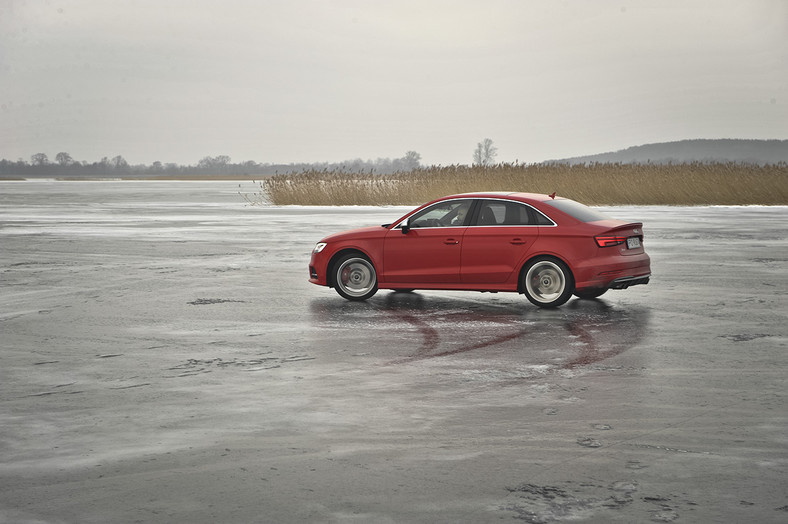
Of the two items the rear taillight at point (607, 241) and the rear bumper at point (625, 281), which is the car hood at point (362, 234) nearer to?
the rear taillight at point (607, 241)

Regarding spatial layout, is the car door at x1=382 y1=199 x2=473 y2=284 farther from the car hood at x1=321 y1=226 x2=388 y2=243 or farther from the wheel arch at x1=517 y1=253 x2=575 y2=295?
the wheel arch at x1=517 y1=253 x2=575 y2=295

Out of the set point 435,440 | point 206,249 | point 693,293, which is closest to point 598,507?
point 435,440

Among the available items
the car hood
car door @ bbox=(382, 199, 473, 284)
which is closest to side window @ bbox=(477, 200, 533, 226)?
car door @ bbox=(382, 199, 473, 284)

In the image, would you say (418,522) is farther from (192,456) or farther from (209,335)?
(209,335)

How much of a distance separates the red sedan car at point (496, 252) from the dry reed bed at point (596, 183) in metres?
34.2

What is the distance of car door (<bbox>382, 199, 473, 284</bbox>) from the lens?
14.7m

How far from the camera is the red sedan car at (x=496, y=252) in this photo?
14.1 m

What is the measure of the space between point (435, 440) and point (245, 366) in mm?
3313

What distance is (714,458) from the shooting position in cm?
641

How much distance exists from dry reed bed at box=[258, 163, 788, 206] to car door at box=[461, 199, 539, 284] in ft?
113

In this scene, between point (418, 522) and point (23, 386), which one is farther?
point (23, 386)

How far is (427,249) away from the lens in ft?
48.5

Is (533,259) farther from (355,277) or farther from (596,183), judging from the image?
(596,183)

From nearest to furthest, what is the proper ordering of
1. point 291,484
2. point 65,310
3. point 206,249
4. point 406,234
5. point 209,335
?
point 291,484, point 209,335, point 65,310, point 406,234, point 206,249
